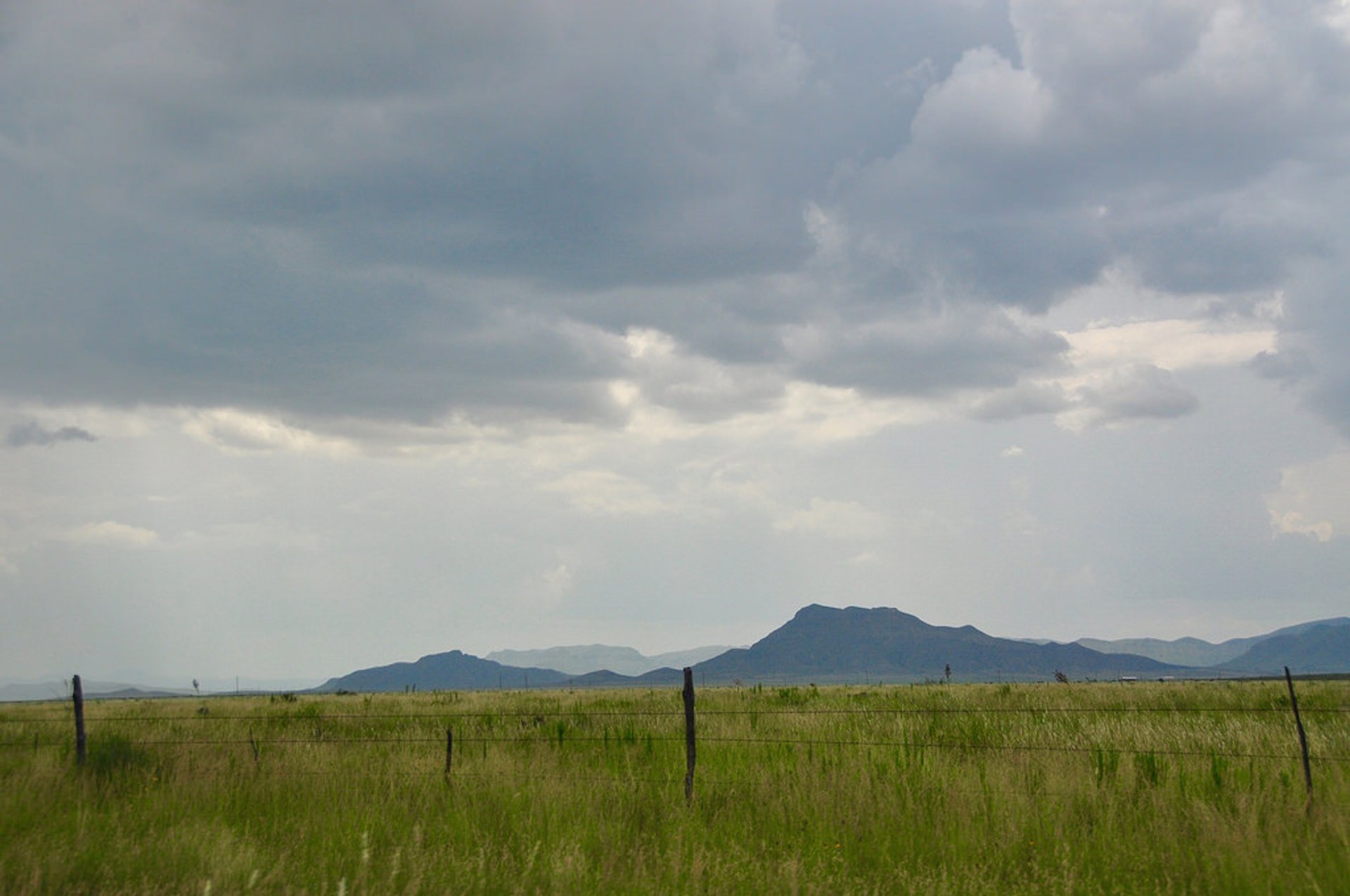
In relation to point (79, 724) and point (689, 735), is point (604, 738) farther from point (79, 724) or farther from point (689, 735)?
point (79, 724)

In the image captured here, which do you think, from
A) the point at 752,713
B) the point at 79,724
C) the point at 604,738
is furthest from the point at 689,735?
the point at 79,724

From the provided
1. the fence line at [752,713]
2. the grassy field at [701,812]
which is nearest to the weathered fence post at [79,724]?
the grassy field at [701,812]

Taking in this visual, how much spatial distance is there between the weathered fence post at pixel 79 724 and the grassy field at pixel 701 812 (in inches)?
13.5

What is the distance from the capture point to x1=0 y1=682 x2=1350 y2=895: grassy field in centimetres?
894

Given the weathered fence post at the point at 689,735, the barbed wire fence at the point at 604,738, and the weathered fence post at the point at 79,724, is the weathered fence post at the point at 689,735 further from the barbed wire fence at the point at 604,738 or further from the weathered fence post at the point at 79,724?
the weathered fence post at the point at 79,724

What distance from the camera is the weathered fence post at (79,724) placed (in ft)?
51.2

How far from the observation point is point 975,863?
9.45 meters

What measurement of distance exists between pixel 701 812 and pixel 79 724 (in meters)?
10.8

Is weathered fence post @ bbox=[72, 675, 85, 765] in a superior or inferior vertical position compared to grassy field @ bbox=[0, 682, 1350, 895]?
superior

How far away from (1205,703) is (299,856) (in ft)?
79.6

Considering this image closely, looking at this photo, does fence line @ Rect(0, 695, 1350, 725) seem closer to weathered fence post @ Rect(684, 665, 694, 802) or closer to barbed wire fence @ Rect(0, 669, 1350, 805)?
barbed wire fence @ Rect(0, 669, 1350, 805)

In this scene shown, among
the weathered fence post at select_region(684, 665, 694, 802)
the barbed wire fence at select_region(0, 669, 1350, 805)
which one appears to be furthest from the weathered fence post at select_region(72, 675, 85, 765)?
the weathered fence post at select_region(684, 665, 694, 802)

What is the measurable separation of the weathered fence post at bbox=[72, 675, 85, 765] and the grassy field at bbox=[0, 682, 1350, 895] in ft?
1.12

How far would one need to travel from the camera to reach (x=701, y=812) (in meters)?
11.7
